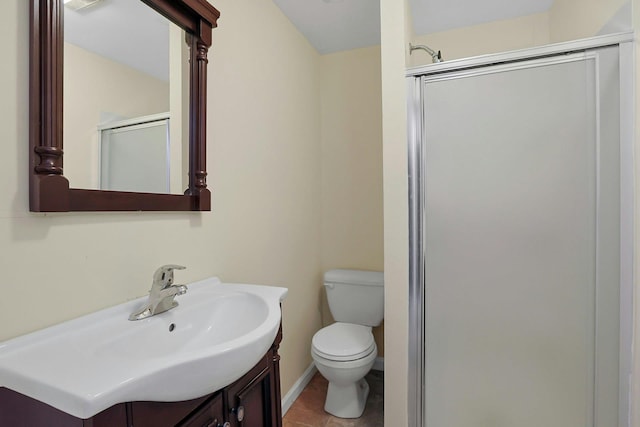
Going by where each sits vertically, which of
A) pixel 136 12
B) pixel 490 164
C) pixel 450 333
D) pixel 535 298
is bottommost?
pixel 450 333

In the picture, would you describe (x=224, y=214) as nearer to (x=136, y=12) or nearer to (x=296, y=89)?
(x=136, y=12)

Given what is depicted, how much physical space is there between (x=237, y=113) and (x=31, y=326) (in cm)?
113

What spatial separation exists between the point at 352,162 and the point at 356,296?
103cm

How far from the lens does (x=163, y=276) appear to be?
0.95m

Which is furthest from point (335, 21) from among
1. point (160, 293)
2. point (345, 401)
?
point (345, 401)

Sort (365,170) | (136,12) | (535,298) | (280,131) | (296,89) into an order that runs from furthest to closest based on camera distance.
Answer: (365,170)
(296,89)
(280,131)
(535,298)
(136,12)

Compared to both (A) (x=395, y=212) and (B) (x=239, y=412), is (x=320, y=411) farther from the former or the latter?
(A) (x=395, y=212)

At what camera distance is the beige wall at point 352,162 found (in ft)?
7.79

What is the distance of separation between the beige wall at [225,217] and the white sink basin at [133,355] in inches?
2.7

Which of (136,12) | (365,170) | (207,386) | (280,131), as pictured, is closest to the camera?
(207,386)

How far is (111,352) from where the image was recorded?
0.77 metres

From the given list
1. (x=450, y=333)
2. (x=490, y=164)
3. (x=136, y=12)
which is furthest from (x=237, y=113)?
(x=450, y=333)

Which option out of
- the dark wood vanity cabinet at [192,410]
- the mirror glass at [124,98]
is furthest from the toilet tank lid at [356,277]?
the mirror glass at [124,98]

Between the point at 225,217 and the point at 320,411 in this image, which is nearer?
the point at 225,217
